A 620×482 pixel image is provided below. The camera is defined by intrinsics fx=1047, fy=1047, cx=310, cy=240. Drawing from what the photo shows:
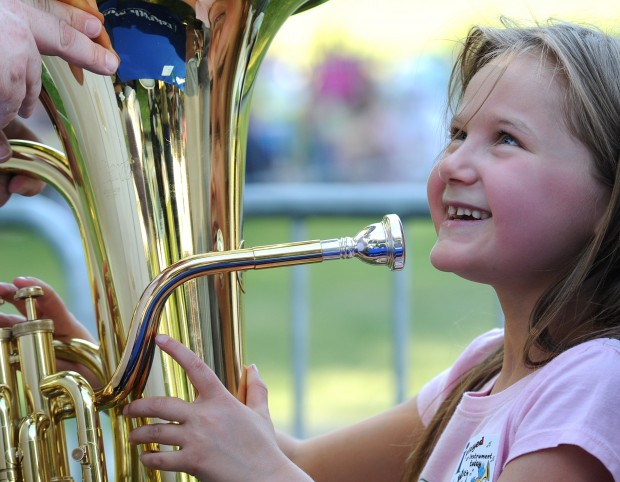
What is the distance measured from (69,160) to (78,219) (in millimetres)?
64

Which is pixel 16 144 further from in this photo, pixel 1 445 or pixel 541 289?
pixel 541 289

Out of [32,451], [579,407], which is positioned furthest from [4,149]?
[579,407]

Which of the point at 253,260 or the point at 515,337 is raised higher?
the point at 253,260

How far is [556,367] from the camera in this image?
1.04 metres

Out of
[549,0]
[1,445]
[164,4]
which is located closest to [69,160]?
[164,4]

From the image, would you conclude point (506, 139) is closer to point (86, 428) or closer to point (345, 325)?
point (86, 428)

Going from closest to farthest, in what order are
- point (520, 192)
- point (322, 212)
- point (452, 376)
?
point (520, 192) → point (452, 376) → point (322, 212)

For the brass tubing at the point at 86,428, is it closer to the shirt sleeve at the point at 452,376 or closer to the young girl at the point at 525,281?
the young girl at the point at 525,281

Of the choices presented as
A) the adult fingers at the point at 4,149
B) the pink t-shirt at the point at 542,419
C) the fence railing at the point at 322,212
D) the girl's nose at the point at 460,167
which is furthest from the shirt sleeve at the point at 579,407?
the fence railing at the point at 322,212

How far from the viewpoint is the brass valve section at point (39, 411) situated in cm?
104

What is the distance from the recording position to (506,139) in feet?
3.72

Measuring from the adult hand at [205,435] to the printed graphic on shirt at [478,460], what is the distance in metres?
0.17

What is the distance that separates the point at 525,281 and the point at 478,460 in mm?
203

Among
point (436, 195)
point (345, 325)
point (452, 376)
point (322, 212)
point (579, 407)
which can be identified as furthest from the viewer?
point (345, 325)
